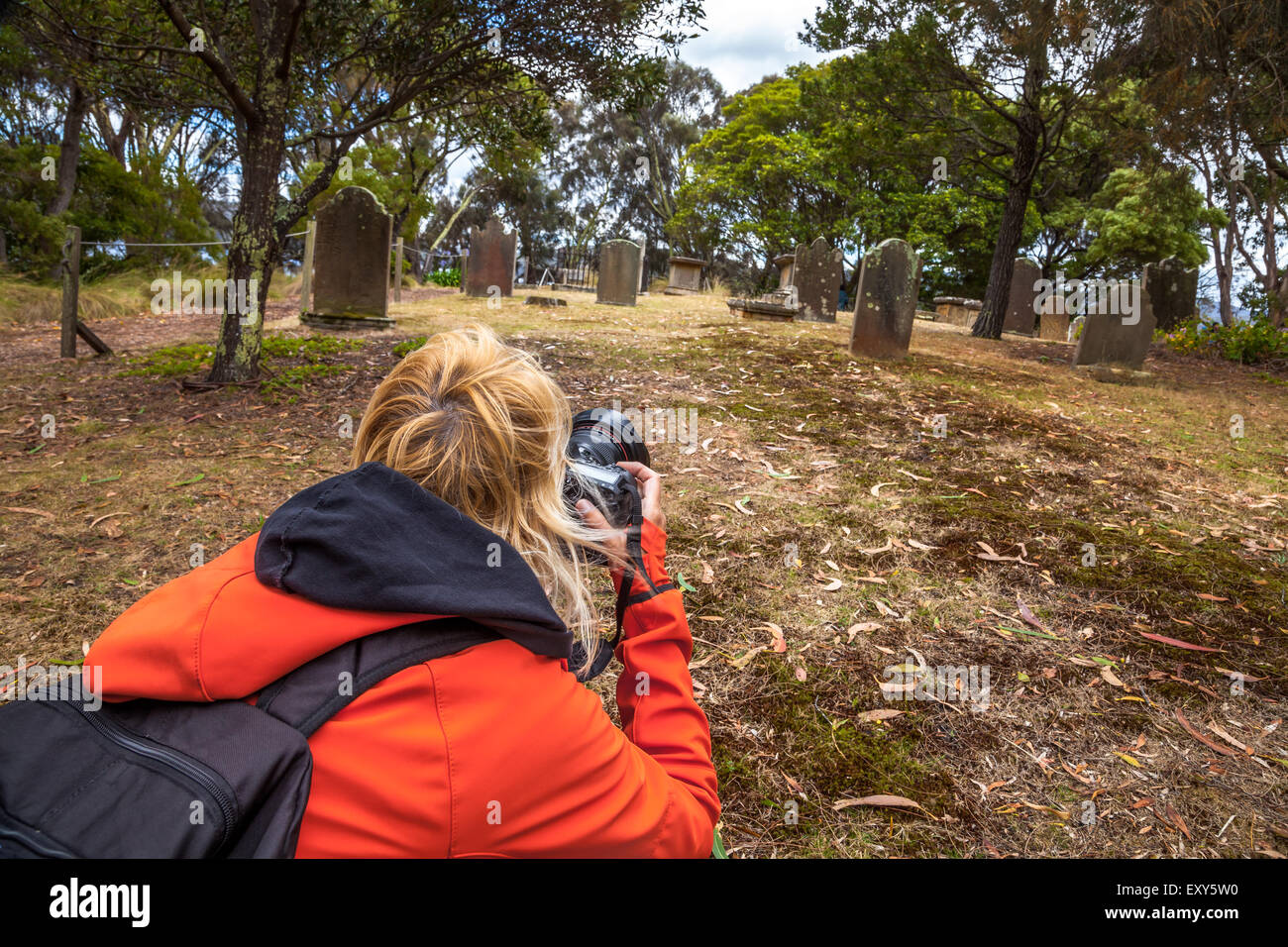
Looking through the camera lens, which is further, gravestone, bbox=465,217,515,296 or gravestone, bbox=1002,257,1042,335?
gravestone, bbox=1002,257,1042,335

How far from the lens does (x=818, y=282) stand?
1397cm

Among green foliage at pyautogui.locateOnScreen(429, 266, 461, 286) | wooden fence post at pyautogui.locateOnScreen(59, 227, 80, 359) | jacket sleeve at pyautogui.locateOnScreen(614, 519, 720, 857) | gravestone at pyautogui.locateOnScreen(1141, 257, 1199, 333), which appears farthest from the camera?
green foliage at pyautogui.locateOnScreen(429, 266, 461, 286)

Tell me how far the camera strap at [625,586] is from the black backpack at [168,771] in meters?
0.58

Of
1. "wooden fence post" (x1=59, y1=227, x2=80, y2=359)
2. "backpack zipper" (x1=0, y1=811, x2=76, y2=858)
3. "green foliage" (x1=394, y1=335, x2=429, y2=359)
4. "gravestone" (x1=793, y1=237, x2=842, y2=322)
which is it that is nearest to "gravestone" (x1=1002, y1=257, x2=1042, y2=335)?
"gravestone" (x1=793, y1=237, x2=842, y2=322)

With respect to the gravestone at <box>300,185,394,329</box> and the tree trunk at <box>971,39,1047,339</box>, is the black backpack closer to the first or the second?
the gravestone at <box>300,185,394,329</box>

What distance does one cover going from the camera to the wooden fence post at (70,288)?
7.89 meters

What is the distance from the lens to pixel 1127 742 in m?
2.77

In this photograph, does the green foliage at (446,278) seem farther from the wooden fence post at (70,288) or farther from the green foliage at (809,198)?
the wooden fence post at (70,288)

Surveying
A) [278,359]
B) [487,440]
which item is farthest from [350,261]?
[487,440]

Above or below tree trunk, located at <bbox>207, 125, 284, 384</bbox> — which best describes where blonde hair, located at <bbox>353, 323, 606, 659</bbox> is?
below

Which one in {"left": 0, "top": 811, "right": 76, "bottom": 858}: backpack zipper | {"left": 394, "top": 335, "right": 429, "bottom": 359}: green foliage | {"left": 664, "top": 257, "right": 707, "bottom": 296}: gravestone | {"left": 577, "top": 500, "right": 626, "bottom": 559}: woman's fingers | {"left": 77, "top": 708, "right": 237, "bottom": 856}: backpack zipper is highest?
{"left": 664, "top": 257, "right": 707, "bottom": 296}: gravestone

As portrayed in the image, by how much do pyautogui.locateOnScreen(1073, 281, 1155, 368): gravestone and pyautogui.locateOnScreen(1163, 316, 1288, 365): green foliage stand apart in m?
3.25

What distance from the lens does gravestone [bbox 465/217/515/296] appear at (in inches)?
641
